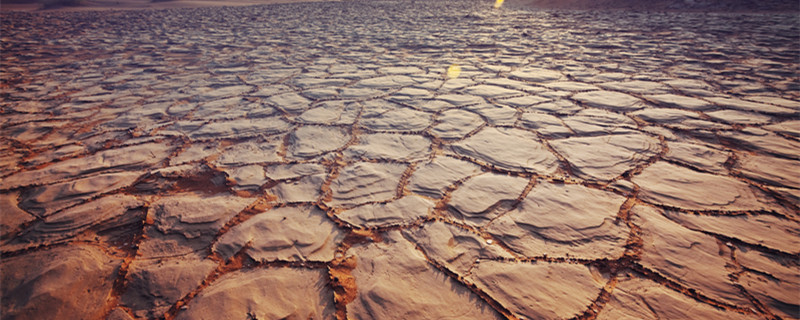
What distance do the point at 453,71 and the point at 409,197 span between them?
2496 mm

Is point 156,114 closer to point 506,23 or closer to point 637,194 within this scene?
point 637,194

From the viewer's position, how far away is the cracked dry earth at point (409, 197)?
1012 millimetres

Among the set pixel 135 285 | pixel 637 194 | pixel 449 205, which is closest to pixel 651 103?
pixel 637 194

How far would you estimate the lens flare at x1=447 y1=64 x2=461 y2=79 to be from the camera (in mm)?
3365

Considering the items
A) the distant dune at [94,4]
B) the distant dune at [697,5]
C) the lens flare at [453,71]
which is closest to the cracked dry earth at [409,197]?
the lens flare at [453,71]

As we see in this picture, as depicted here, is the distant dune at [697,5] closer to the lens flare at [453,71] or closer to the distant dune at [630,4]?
the distant dune at [630,4]

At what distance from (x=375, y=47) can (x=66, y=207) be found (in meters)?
4.39

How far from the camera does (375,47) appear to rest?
16.8ft

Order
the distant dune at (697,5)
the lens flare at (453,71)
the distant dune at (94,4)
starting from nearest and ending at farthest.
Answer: the lens flare at (453,71) → the distant dune at (697,5) → the distant dune at (94,4)

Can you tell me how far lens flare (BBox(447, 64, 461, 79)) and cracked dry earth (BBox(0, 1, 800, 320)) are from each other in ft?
0.44

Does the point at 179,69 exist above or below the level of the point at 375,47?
below

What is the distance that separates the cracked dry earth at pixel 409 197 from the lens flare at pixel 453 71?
13cm

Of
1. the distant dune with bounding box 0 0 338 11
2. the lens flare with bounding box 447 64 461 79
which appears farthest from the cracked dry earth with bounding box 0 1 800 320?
the distant dune with bounding box 0 0 338 11

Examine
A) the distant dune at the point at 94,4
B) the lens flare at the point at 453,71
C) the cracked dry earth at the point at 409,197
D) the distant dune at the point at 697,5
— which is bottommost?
the distant dune at the point at 94,4
